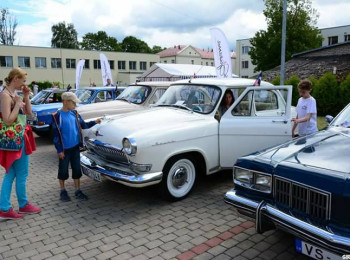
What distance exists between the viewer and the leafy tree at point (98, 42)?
8606 centimetres

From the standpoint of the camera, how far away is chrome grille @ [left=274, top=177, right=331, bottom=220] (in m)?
2.58

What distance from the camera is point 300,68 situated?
74.0 feet

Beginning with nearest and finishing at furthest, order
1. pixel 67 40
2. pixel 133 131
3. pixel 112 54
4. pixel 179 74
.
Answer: pixel 133 131
pixel 179 74
pixel 112 54
pixel 67 40

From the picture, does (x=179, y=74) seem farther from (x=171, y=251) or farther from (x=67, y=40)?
(x=67, y=40)

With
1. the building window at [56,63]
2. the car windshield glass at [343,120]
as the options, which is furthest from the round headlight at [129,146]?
the building window at [56,63]

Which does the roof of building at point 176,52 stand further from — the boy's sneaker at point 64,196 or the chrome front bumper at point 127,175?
the chrome front bumper at point 127,175

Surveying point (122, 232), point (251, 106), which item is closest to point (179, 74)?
point (251, 106)

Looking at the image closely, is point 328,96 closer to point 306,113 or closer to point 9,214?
point 306,113

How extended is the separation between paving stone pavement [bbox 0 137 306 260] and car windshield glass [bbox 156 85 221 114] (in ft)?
4.73

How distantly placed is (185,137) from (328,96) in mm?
13217

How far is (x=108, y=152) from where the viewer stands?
4.77 m

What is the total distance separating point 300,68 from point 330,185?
72.3ft

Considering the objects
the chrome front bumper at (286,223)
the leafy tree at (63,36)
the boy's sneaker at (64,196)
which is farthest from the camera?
the leafy tree at (63,36)

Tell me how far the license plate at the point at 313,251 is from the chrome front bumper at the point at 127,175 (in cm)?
214
